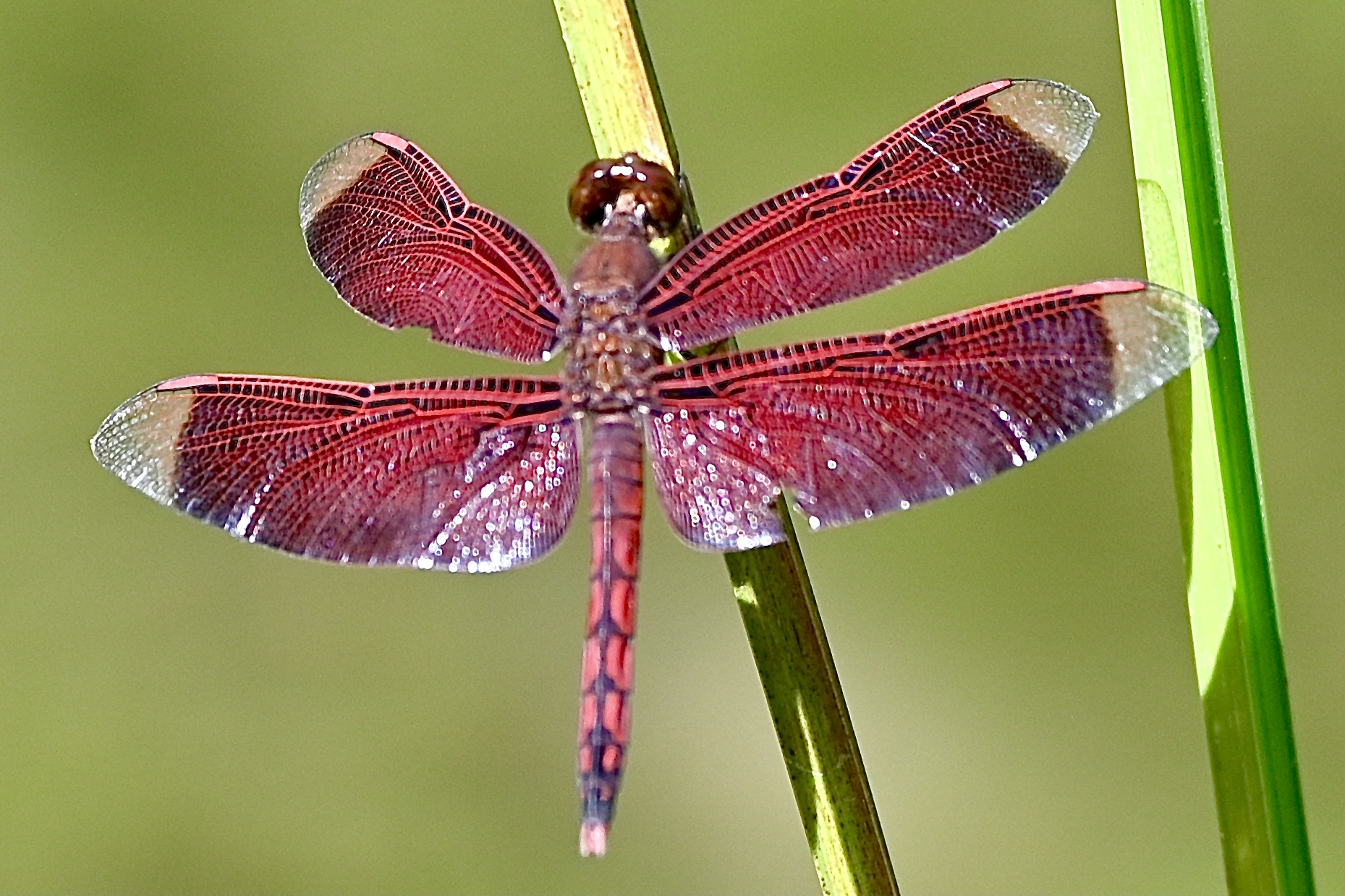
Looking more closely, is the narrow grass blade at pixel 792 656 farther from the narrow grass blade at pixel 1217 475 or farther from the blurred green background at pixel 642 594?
the blurred green background at pixel 642 594

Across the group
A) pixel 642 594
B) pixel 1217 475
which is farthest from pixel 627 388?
pixel 642 594

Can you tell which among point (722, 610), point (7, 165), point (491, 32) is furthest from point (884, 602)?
point (7, 165)

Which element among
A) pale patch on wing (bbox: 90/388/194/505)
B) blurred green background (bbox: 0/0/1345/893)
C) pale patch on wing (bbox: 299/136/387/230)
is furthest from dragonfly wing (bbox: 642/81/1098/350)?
blurred green background (bbox: 0/0/1345/893)

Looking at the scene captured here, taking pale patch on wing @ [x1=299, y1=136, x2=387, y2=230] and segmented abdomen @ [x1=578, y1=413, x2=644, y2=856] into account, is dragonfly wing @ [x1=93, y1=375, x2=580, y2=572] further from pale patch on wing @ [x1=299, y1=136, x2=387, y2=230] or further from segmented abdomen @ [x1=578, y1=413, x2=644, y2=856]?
pale patch on wing @ [x1=299, y1=136, x2=387, y2=230]

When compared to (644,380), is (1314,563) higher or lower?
lower

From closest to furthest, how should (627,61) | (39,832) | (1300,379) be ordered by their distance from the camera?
(627,61) → (39,832) → (1300,379)

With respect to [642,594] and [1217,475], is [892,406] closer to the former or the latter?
[1217,475]

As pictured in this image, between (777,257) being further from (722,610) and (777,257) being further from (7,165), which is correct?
(7,165)
